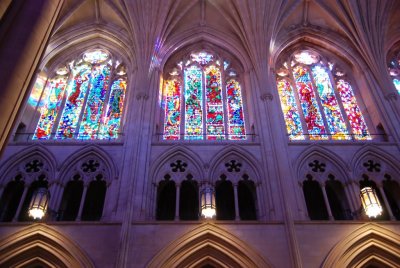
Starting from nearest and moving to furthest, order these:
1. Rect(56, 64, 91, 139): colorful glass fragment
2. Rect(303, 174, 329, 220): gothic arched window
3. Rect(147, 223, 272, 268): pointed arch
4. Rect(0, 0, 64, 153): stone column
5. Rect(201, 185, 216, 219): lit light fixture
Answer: Rect(0, 0, 64, 153): stone column → Rect(147, 223, 272, 268): pointed arch → Rect(201, 185, 216, 219): lit light fixture → Rect(303, 174, 329, 220): gothic arched window → Rect(56, 64, 91, 139): colorful glass fragment

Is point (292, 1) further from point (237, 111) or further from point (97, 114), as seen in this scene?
point (97, 114)

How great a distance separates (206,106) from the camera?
1447 centimetres

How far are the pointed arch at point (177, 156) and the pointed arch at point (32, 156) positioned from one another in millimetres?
2892

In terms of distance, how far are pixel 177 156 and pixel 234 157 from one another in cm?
172

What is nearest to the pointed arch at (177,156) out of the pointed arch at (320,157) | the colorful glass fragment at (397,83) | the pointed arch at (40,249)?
the pointed arch at (320,157)

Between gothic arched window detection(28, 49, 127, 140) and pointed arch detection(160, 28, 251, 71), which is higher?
pointed arch detection(160, 28, 251, 71)

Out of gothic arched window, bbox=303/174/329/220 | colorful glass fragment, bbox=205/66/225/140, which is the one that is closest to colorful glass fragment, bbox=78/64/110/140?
colorful glass fragment, bbox=205/66/225/140

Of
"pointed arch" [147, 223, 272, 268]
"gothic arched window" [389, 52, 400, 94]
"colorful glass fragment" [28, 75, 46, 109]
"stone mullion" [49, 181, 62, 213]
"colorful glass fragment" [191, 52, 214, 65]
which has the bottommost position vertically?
"pointed arch" [147, 223, 272, 268]

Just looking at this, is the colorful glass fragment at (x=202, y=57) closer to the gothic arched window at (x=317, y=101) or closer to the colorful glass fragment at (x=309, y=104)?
the gothic arched window at (x=317, y=101)

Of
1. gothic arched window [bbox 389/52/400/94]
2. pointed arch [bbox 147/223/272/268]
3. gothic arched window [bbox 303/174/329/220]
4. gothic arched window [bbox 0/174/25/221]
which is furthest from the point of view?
gothic arched window [bbox 389/52/400/94]

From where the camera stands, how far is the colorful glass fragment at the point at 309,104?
13.7m

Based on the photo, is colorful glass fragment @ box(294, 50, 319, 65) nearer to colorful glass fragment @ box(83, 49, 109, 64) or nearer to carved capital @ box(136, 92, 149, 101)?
carved capital @ box(136, 92, 149, 101)

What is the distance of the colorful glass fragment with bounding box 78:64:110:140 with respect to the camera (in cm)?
1370

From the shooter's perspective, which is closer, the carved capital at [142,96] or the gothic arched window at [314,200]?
the gothic arched window at [314,200]
